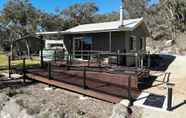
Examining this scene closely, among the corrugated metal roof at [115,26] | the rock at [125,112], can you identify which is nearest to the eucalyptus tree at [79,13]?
the corrugated metal roof at [115,26]

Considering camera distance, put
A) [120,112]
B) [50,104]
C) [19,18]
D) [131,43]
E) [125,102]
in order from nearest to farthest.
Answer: [120,112]
[125,102]
[50,104]
[131,43]
[19,18]

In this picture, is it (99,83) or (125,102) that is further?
(99,83)

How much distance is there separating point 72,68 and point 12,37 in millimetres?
23835

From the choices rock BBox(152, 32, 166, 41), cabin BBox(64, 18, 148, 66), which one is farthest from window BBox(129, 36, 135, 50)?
rock BBox(152, 32, 166, 41)

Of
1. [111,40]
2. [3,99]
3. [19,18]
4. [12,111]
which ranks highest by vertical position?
[19,18]

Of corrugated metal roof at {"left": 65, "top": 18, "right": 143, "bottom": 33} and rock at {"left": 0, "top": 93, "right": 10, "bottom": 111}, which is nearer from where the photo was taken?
rock at {"left": 0, "top": 93, "right": 10, "bottom": 111}

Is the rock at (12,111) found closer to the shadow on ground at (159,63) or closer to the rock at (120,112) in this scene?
the rock at (120,112)

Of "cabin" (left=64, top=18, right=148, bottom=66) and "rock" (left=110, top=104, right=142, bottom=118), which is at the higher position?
"cabin" (left=64, top=18, right=148, bottom=66)

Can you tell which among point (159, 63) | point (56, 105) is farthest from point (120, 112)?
point (159, 63)

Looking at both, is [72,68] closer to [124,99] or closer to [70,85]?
[70,85]

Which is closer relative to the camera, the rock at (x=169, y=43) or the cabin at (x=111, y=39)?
the cabin at (x=111, y=39)

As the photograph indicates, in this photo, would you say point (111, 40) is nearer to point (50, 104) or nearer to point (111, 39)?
point (111, 39)

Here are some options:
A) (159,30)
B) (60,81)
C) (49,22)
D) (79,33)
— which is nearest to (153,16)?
(159,30)

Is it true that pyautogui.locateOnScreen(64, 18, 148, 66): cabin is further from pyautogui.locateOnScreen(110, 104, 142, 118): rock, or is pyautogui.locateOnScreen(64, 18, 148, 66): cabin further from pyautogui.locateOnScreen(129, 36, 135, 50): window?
pyautogui.locateOnScreen(110, 104, 142, 118): rock
